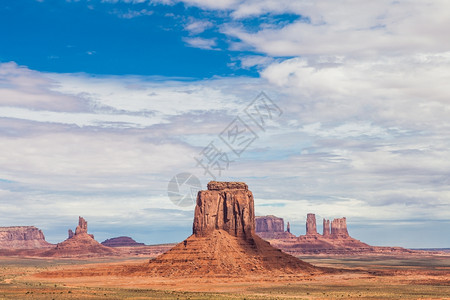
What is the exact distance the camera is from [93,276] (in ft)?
513

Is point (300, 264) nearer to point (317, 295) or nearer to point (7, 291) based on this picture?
point (317, 295)

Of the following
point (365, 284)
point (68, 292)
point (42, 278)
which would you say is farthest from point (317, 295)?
point (42, 278)

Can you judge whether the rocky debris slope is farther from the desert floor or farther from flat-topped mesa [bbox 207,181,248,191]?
the desert floor

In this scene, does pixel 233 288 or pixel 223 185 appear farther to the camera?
pixel 223 185

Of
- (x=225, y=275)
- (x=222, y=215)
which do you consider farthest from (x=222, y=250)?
(x=222, y=215)

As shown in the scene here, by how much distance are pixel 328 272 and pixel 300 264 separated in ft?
34.9

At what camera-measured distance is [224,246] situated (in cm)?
15200

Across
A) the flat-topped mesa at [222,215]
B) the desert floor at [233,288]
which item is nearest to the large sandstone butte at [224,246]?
the flat-topped mesa at [222,215]

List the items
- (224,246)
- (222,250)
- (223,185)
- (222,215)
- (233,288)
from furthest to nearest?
(223,185)
(222,215)
(224,246)
(222,250)
(233,288)

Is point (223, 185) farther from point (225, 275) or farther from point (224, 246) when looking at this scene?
point (225, 275)

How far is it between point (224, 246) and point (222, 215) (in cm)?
934

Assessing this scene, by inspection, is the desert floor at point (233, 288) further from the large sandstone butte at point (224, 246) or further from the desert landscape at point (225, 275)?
the large sandstone butte at point (224, 246)

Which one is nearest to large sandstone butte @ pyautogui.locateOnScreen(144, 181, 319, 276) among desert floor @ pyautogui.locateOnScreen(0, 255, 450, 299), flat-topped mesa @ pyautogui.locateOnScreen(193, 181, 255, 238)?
flat-topped mesa @ pyautogui.locateOnScreen(193, 181, 255, 238)

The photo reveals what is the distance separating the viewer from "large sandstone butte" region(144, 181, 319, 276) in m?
148
